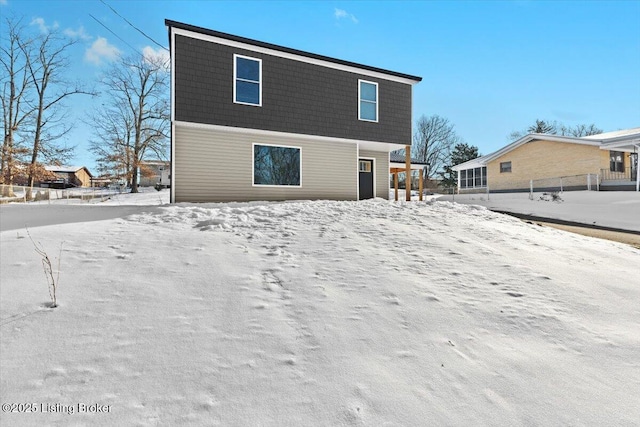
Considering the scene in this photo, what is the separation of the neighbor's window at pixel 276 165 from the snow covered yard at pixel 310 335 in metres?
5.88

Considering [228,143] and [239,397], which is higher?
[228,143]

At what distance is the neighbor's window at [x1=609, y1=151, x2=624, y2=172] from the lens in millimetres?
19344

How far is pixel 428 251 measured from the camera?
4984mm

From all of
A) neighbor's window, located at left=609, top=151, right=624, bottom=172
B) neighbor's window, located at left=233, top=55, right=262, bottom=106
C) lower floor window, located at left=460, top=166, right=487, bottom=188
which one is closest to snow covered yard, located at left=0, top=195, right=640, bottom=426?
neighbor's window, located at left=233, top=55, right=262, bottom=106

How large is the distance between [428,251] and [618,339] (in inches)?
95.2

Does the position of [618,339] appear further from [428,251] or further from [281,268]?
[281,268]

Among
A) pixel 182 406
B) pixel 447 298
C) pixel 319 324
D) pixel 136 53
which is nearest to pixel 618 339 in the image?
pixel 447 298

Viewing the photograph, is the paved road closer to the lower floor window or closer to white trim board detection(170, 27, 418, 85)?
white trim board detection(170, 27, 418, 85)

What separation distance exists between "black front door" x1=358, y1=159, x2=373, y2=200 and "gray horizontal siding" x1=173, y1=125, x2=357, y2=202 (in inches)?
58.8

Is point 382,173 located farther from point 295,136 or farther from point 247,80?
point 247,80

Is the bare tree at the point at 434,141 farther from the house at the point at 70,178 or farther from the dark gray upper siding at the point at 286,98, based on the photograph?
the house at the point at 70,178

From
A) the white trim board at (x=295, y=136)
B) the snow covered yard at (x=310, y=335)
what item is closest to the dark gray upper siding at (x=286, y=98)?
the white trim board at (x=295, y=136)

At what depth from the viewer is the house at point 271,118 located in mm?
9320

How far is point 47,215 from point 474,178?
98.7 ft
